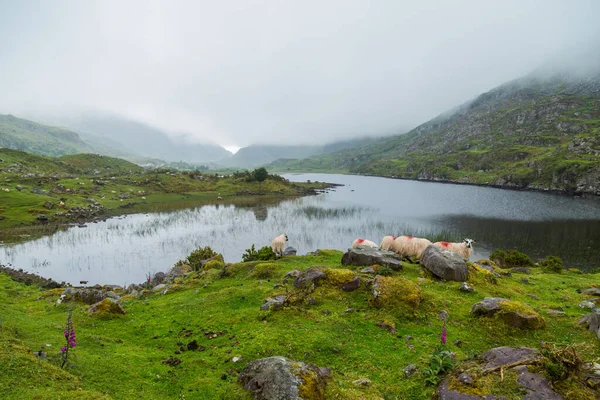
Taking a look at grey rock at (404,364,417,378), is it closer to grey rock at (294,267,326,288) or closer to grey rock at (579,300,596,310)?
grey rock at (294,267,326,288)

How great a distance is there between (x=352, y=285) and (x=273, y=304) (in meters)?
4.64

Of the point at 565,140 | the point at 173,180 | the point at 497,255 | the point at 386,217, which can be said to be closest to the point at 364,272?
the point at 497,255

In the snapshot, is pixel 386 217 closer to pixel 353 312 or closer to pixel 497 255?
pixel 497 255

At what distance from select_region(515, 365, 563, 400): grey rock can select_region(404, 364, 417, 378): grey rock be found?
328 centimetres

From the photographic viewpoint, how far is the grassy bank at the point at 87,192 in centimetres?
6600

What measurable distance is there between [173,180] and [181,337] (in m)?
129

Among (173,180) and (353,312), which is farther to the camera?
(173,180)

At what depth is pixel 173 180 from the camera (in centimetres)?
13162

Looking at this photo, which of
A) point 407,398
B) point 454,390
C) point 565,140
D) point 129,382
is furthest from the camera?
point 565,140

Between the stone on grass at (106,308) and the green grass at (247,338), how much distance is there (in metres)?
0.52

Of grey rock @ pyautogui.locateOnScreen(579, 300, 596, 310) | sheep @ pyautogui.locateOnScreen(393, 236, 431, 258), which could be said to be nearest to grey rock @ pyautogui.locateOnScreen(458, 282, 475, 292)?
grey rock @ pyautogui.locateOnScreen(579, 300, 596, 310)

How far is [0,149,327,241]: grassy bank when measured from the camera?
6600 centimetres

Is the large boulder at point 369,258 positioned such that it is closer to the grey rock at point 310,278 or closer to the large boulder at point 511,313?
the grey rock at point 310,278

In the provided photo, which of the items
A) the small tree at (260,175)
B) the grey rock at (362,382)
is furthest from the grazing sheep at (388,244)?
the small tree at (260,175)
